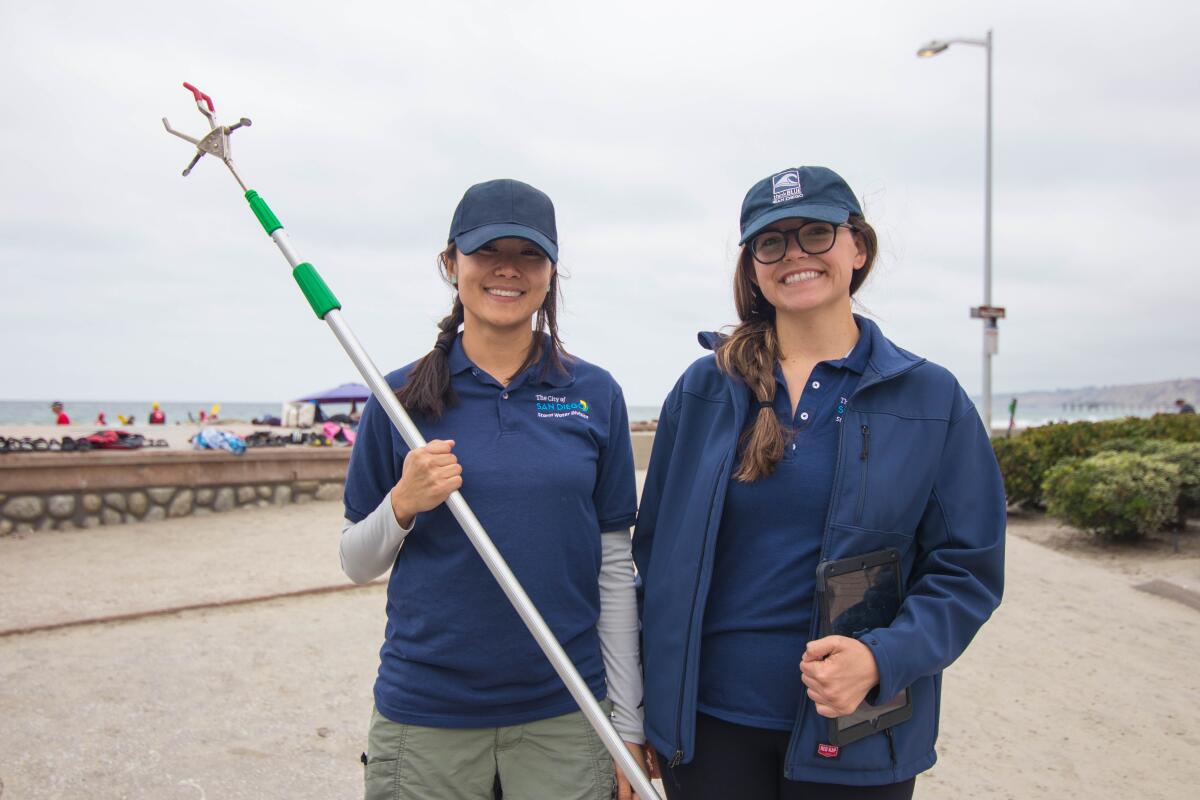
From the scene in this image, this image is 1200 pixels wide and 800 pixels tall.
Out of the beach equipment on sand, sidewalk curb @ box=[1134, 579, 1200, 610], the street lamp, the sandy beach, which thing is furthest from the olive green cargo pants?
the street lamp

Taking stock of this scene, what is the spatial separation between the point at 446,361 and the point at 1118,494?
742 centimetres

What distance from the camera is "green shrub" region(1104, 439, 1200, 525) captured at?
7.75 meters

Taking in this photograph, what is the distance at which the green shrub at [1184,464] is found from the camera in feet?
25.4

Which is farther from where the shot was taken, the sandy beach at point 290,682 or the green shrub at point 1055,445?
the green shrub at point 1055,445

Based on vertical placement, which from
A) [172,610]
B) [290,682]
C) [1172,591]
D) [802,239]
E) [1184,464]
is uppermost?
[802,239]

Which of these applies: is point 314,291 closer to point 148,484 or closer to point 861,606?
point 861,606

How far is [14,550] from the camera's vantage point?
6.92 m

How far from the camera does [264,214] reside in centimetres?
207

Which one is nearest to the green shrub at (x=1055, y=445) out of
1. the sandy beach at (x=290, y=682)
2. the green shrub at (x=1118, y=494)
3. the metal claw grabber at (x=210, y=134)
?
the green shrub at (x=1118, y=494)

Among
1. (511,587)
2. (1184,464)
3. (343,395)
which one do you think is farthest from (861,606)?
(343,395)

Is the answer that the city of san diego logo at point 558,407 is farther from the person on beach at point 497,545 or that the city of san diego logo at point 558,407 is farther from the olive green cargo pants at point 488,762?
the olive green cargo pants at point 488,762

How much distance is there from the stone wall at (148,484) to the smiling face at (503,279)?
7.22m

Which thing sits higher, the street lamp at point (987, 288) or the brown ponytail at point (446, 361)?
the street lamp at point (987, 288)

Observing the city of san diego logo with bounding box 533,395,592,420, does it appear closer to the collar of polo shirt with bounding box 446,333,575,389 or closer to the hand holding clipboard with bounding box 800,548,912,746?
the collar of polo shirt with bounding box 446,333,575,389
